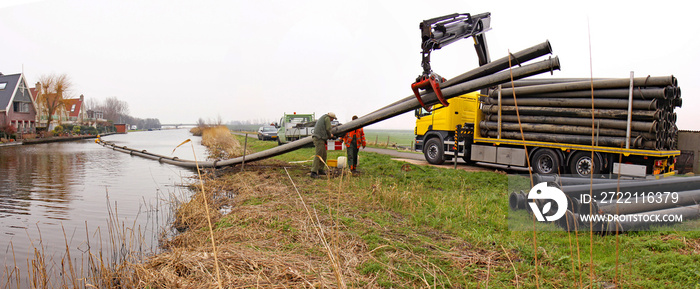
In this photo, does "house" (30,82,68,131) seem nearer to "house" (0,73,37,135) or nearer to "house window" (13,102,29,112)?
"house" (0,73,37,135)

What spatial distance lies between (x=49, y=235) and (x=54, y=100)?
5586 cm

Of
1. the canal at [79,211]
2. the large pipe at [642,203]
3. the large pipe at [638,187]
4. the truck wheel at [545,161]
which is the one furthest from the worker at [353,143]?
the large pipe at [642,203]

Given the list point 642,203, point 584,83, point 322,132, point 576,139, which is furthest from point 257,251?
point 576,139

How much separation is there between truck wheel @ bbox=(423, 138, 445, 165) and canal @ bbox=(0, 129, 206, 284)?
369 inches

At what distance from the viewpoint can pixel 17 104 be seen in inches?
1892

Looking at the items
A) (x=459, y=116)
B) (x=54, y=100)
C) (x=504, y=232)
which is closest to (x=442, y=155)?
(x=459, y=116)

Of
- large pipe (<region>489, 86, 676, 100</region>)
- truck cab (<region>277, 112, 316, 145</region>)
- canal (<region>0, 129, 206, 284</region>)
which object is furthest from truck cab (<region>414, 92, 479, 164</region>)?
truck cab (<region>277, 112, 316, 145</region>)

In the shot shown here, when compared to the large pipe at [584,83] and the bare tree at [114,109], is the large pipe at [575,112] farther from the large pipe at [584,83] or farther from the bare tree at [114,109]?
the bare tree at [114,109]

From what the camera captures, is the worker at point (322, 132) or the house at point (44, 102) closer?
the worker at point (322, 132)

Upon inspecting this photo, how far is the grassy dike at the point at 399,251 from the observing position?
4.05 meters

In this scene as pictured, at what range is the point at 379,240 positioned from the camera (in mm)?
5441

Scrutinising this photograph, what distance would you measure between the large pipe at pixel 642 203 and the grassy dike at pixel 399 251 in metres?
0.42

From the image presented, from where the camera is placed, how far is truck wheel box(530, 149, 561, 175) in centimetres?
1270

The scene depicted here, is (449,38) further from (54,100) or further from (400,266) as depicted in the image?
(54,100)
